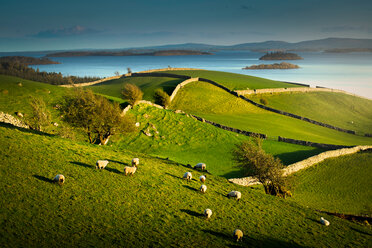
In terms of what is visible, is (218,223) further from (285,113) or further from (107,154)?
(285,113)

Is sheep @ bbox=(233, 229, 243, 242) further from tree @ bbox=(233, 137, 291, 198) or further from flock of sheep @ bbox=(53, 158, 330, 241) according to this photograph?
tree @ bbox=(233, 137, 291, 198)

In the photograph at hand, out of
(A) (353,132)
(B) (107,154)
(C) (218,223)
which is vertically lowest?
(A) (353,132)

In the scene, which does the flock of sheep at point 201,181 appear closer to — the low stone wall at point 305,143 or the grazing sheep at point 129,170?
the grazing sheep at point 129,170

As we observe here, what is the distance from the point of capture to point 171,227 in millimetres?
18141

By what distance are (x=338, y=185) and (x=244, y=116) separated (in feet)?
134

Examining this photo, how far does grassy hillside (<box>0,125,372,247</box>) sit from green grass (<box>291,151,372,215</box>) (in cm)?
779

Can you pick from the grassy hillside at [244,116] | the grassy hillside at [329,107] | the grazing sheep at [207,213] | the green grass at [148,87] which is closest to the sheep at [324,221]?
the grazing sheep at [207,213]

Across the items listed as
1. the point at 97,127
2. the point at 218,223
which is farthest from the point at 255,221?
the point at 97,127

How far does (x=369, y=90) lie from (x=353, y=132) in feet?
353

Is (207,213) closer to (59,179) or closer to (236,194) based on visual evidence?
(236,194)

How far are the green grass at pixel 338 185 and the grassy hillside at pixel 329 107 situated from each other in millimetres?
41910

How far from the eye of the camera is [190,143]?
5134cm

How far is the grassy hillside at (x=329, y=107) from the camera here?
8775 cm

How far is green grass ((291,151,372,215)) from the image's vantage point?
107 ft
